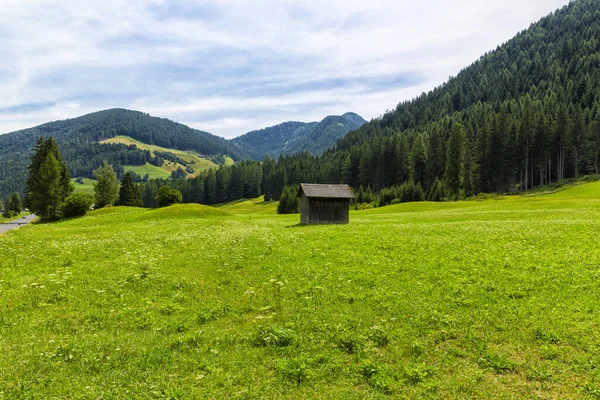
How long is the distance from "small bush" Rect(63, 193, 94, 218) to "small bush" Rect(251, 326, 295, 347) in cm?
7327

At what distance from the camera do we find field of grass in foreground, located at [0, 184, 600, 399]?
880cm

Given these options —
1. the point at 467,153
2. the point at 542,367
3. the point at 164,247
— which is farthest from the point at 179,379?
the point at 467,153

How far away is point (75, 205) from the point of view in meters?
70.9

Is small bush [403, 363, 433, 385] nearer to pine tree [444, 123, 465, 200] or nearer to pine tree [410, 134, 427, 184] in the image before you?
pine tree [444, 123, 465, 200]

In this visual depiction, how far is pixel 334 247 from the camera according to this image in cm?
2628

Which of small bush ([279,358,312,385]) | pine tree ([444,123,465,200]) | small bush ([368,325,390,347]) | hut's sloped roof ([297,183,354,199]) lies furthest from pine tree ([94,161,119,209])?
small bush ([279,358,312,385])

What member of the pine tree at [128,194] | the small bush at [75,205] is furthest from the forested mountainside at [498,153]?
the small bush at [75,205]

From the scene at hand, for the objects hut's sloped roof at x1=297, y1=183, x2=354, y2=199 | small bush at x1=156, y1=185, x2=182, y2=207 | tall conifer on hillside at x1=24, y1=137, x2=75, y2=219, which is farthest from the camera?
small bush at x1=156, y1=185, x2=182, y2=207

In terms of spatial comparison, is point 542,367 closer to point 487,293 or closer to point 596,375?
point 596,375

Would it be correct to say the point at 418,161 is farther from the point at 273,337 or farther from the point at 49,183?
the point at 273,337

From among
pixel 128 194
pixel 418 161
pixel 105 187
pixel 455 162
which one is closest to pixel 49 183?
pixel 105 187

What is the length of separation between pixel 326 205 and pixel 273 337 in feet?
126

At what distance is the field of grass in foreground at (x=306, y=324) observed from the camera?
8.80 meters

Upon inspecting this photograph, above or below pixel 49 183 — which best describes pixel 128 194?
below
